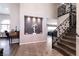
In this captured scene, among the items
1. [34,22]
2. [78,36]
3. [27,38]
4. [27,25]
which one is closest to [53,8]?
[34,22]

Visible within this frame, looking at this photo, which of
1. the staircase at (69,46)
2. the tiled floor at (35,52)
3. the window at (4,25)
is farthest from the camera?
the window at (4,25)

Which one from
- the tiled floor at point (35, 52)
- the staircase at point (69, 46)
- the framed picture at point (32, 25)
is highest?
the framed picture at point (32, 25)

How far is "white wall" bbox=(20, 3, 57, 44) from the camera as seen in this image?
335 inches

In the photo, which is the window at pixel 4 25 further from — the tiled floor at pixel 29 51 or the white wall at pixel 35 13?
the tiled floor at pixel 29 51

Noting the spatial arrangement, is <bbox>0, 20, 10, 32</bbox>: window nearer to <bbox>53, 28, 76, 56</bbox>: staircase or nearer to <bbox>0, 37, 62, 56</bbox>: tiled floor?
<bbox>0, 37, 62, 56</bbox>: tiled floor

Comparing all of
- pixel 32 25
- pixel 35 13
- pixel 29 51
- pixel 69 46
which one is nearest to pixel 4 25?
pixel 32 25

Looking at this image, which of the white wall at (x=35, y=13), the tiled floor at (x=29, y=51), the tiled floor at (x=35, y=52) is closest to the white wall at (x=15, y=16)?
the white wall at (x=35, y=13)

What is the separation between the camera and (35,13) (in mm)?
9211

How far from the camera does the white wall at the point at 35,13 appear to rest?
8.52m

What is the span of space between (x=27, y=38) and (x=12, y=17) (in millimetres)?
2092

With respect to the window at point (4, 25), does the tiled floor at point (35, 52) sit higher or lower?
lower

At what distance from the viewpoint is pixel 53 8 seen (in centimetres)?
1041

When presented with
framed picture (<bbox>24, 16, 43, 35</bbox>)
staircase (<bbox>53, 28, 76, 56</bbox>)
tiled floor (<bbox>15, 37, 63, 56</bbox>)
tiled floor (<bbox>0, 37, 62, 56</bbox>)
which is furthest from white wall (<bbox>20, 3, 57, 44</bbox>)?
staircase (<bbox>53, 28, 76, 56</bbox>)

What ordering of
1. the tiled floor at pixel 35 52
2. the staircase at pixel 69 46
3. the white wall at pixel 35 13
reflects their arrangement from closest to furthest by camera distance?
the staircase at pixel 69 46 < the tiled floor at pixel 35 52 < the white wall at pixel 35 13
